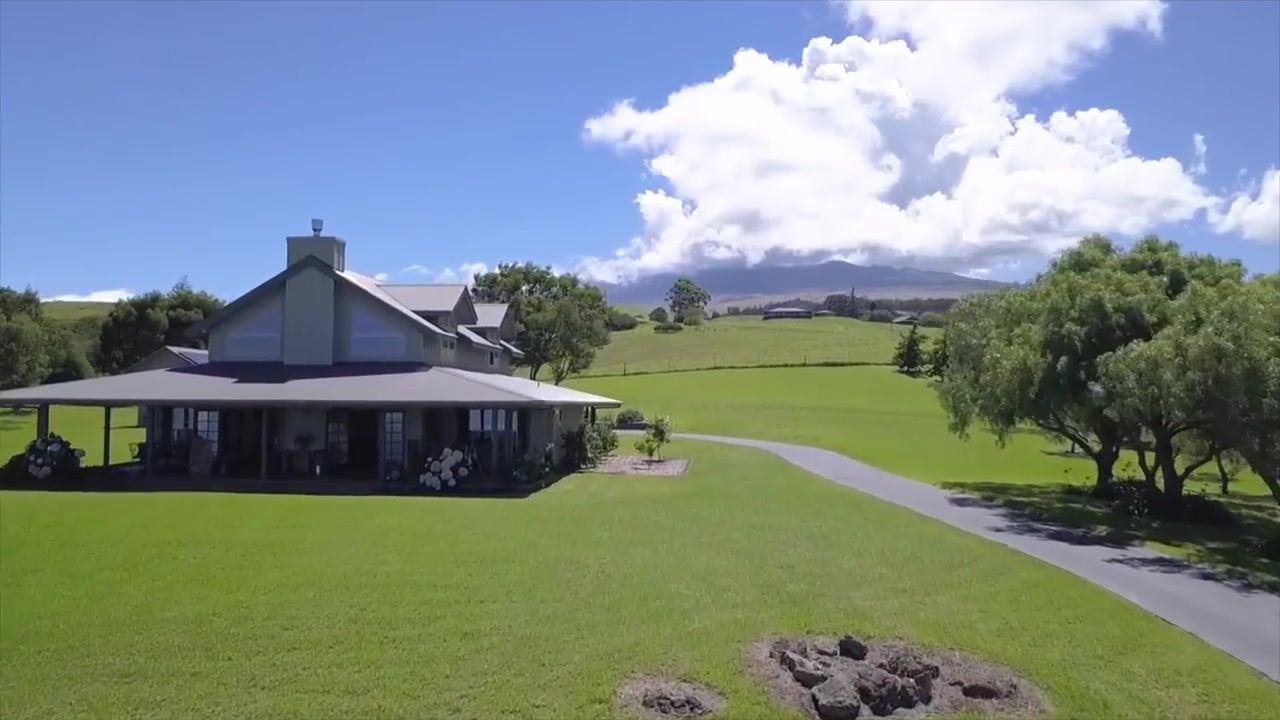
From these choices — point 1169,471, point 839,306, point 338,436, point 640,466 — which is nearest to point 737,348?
point 640,466

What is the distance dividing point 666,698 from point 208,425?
23370mm

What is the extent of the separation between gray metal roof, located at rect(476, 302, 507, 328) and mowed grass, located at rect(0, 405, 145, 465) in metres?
14.3

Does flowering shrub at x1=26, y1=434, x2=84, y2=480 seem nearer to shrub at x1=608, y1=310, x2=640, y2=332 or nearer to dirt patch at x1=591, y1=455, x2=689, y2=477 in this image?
dirt patch at x1=591, y1=455, x2=689, y2=477

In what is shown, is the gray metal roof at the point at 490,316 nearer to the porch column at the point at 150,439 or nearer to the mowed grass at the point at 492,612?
the porch column at the point at 150,439

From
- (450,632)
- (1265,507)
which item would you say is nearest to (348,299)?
(450,632)

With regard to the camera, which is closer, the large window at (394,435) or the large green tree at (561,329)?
the large window at (394,435)

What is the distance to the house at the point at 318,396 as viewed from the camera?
86.1 ft

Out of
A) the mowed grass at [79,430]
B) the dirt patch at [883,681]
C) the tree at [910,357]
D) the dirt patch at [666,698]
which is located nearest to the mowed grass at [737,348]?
the tree at [910,357]

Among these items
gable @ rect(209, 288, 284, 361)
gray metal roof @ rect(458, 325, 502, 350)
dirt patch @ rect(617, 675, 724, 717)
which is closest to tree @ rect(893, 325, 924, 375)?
gray metal roof @ rect(458, 325, 502, 350)

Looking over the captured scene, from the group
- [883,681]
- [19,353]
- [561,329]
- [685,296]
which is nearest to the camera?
[883,681]

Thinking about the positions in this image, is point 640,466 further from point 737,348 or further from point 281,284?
point 737,348

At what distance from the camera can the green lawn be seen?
2377 cm

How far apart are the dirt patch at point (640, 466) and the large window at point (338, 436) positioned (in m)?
7.50

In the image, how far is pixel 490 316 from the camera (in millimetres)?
43562
